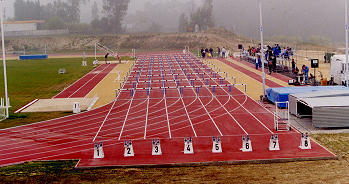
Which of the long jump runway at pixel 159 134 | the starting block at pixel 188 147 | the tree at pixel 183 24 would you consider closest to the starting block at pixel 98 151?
the long jump runway at pixel 159 134

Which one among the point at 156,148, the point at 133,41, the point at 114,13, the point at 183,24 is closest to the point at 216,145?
the point at 156,148

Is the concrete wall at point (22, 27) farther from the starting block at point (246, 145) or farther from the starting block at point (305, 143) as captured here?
the starting block at point (305, 143)

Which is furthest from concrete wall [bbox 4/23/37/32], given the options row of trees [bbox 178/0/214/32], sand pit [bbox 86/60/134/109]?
sand pit [bbox 86/60/134/109]

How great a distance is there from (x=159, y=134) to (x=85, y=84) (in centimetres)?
1905

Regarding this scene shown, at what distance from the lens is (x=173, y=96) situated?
29141 millimetres

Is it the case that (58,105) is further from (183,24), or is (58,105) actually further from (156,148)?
(183,24)

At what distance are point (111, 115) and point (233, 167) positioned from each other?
10277 mm

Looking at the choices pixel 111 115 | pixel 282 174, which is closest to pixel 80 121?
pixel 111 115

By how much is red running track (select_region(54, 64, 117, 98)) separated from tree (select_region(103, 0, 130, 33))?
73.8 m

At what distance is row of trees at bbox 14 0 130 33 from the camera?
Result: 122 metres

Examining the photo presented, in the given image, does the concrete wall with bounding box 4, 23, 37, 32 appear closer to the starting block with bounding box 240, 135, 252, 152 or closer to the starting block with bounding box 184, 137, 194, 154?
the starting block with bounding box 184, 137, 194, 154

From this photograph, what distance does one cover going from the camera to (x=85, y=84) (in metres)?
37.0

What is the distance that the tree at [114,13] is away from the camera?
122m

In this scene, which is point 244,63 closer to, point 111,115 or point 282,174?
point 111,115
